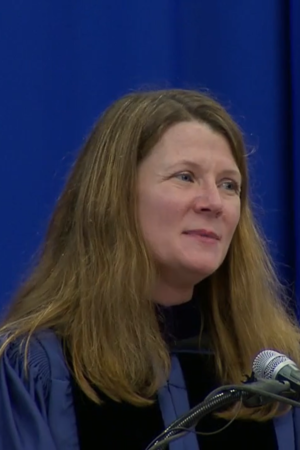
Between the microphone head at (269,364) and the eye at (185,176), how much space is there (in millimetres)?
534

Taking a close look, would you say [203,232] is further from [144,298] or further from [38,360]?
[38,360]

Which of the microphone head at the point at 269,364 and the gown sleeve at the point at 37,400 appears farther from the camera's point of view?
the gown sleeve at the point at 37,400

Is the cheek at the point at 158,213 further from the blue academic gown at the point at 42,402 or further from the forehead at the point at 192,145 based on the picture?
the blue academic gown at the point at 42,402

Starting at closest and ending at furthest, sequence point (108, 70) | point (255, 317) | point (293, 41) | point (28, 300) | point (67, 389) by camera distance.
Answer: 1. point (67, 389)
2. point (28, 300)
3. point (255, 317)
4. point (108, 70)
5. point (293, 41)

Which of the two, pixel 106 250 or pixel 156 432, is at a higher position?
pixel 106 250

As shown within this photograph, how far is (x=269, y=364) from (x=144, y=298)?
53 cm

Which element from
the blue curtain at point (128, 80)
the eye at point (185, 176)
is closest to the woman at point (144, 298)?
the eye at point (185, 176)

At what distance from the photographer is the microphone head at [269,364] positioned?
37.5 inches

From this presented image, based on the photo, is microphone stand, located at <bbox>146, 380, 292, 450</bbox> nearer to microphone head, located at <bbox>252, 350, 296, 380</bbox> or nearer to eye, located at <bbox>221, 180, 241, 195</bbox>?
microphone head, located at <bbox>252, 350, 296, 380</bbox>

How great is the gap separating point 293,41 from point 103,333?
1.10 metres

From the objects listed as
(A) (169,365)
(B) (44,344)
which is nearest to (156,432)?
(A) (169,365)

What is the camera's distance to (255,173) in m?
2.19

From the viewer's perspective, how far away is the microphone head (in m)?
0.95

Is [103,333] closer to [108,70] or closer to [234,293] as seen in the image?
[234,293]
